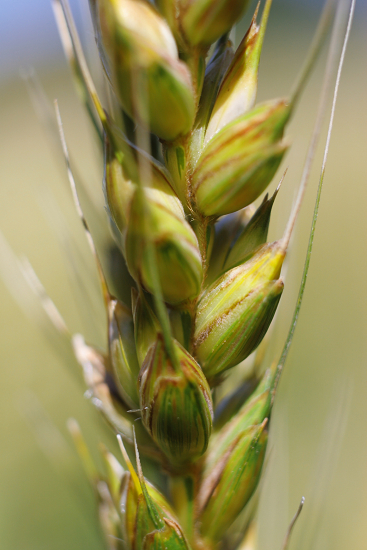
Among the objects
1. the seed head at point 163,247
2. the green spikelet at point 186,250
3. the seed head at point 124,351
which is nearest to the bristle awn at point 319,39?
the green spikelet at point 186,250

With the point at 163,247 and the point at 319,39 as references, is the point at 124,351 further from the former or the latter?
the point at 319,39

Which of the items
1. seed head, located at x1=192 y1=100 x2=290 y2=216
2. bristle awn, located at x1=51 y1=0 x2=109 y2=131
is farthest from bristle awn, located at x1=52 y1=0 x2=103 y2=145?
seed head, located at x1=192 y1=100 x2=290 y2=216

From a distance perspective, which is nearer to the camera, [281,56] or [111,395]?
[111,395]

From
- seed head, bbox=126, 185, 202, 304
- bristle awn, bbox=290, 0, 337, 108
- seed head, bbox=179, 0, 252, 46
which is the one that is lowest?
seed head, bbox=126, 185, 202, 304

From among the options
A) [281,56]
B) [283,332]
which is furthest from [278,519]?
[281,56]

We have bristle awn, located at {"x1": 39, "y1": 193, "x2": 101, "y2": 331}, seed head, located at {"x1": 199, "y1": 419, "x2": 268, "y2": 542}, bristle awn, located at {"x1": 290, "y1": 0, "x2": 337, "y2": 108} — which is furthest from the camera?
bristle awn, located at {"x1": 39, "y1": 193, "x2": 101, "y2": 331}

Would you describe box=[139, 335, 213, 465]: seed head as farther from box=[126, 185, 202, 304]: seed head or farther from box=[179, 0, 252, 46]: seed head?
box=[179, 0, 252, 46]: seed head

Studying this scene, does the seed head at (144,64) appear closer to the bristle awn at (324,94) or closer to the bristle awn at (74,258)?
the bristle awn at (324,94)

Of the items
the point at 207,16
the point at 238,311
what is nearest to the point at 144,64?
the point at 207,16

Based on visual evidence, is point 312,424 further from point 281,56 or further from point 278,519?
point 281,56
